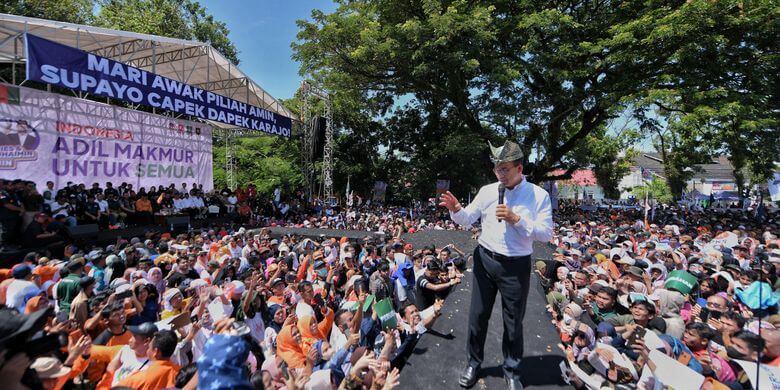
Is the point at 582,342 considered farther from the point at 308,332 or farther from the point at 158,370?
the point at 158,370

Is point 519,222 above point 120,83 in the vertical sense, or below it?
below

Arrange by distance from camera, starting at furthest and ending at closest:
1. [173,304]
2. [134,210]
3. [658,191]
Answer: [658,191], [134,210], [173,304]

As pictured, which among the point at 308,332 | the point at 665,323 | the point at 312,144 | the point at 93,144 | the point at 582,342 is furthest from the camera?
the point at 312,144

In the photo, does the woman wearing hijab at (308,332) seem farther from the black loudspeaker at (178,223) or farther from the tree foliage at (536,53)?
the tree foliage at (536,53)

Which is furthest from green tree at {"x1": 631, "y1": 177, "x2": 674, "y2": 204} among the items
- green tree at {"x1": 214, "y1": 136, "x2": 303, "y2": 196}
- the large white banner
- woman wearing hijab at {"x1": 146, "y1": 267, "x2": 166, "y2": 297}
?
woman wearing hijab at {"x1": 146, "y1": 267, "x2": 166, "y2": 297}

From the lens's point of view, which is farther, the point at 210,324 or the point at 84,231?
the point at 84,231

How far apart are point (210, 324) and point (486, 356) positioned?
8.77ft

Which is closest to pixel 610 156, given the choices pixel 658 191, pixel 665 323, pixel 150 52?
pixel 658 191

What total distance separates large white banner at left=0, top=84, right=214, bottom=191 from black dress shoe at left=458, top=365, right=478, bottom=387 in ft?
39.2

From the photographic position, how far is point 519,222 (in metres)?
2.22

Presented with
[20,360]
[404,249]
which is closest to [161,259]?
[404,249]

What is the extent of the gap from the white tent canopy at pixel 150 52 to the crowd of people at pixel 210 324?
6.89 m

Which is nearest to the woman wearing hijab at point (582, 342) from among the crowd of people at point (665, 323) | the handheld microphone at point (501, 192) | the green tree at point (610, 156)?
the crowd of people at point (665, 323)

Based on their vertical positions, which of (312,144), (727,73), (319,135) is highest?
(727,73)
